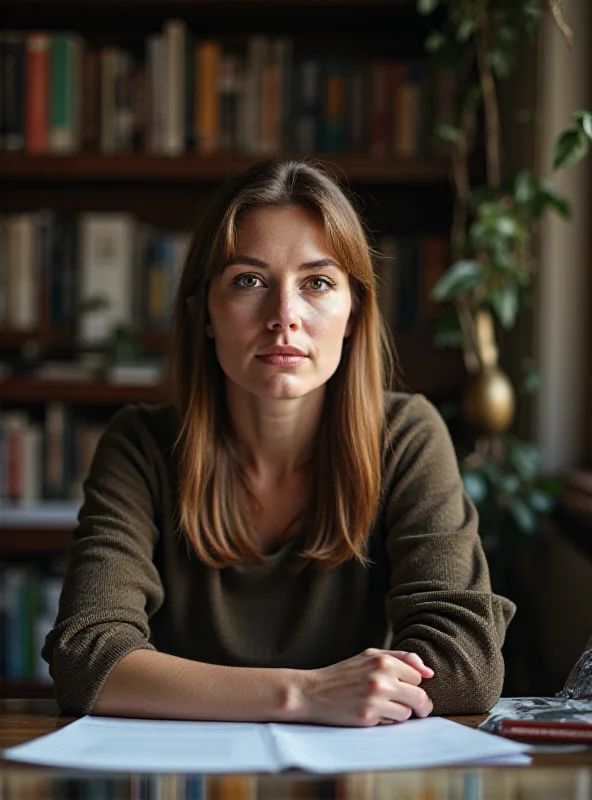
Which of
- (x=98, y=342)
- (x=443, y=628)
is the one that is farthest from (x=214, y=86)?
(x=443, y=628)

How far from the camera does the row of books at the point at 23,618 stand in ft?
9.36

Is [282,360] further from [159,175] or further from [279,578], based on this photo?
[159,175]

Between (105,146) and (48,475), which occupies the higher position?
(105,146)

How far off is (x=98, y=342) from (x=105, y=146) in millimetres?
521

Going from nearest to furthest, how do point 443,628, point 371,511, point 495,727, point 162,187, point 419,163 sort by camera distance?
point 495,727 < point 443,628 < point 371,511 < point 419,163 < point 162,187

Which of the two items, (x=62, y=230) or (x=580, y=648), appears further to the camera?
(x=62, y=230)

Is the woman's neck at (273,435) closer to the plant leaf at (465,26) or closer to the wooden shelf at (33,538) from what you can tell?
the plant leaf at (465,26)

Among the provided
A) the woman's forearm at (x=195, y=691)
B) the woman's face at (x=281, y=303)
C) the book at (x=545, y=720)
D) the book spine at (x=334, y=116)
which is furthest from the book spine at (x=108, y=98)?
the book at (x=545, y=720)

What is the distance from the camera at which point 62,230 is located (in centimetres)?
285

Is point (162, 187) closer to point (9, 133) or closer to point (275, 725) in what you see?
point (9, 133)

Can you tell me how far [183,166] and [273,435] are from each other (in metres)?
1.53

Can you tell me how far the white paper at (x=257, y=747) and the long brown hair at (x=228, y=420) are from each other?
14.2 inches

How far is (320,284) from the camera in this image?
1314 millimetres

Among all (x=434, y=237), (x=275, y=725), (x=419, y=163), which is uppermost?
(x=419, y=163)
